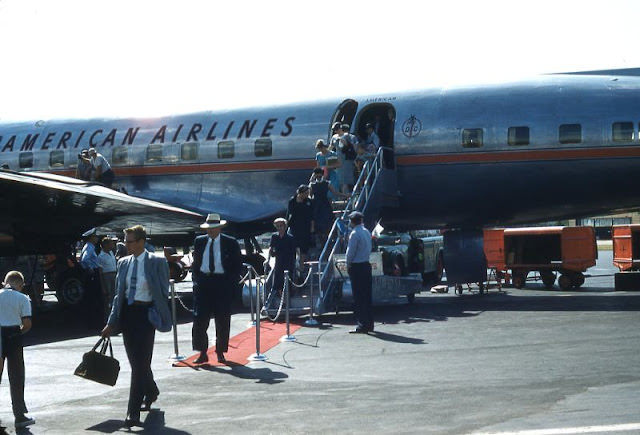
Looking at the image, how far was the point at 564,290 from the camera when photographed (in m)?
25.1

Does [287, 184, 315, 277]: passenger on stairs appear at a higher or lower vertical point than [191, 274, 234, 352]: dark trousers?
higher

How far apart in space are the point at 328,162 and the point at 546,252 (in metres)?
8.72

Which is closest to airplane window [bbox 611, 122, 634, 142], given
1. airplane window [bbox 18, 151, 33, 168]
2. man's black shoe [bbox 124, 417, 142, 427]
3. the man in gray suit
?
the man in gray suit

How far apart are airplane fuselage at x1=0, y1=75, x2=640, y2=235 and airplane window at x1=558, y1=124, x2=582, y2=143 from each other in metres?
0.02

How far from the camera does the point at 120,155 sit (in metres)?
25.6

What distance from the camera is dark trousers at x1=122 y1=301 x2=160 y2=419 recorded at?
9656 millimetres

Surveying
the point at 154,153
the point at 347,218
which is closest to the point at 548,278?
the point at 347,218

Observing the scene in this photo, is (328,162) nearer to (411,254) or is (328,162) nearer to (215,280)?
(215,280)

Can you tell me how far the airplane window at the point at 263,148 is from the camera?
76.8ft

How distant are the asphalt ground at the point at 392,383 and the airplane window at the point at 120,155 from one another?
8.70 m

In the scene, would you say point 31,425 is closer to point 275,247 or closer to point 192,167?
point 275,247

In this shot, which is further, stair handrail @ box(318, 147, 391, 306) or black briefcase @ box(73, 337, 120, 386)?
stair handrail @ box(318, 147, 391, 306)

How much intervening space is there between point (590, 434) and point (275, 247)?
11366mm

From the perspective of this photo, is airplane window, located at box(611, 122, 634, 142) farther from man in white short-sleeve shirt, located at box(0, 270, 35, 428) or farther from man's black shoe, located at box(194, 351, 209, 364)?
man in white short-sleeve shirt, located at box(0, 270, 35, 428)
